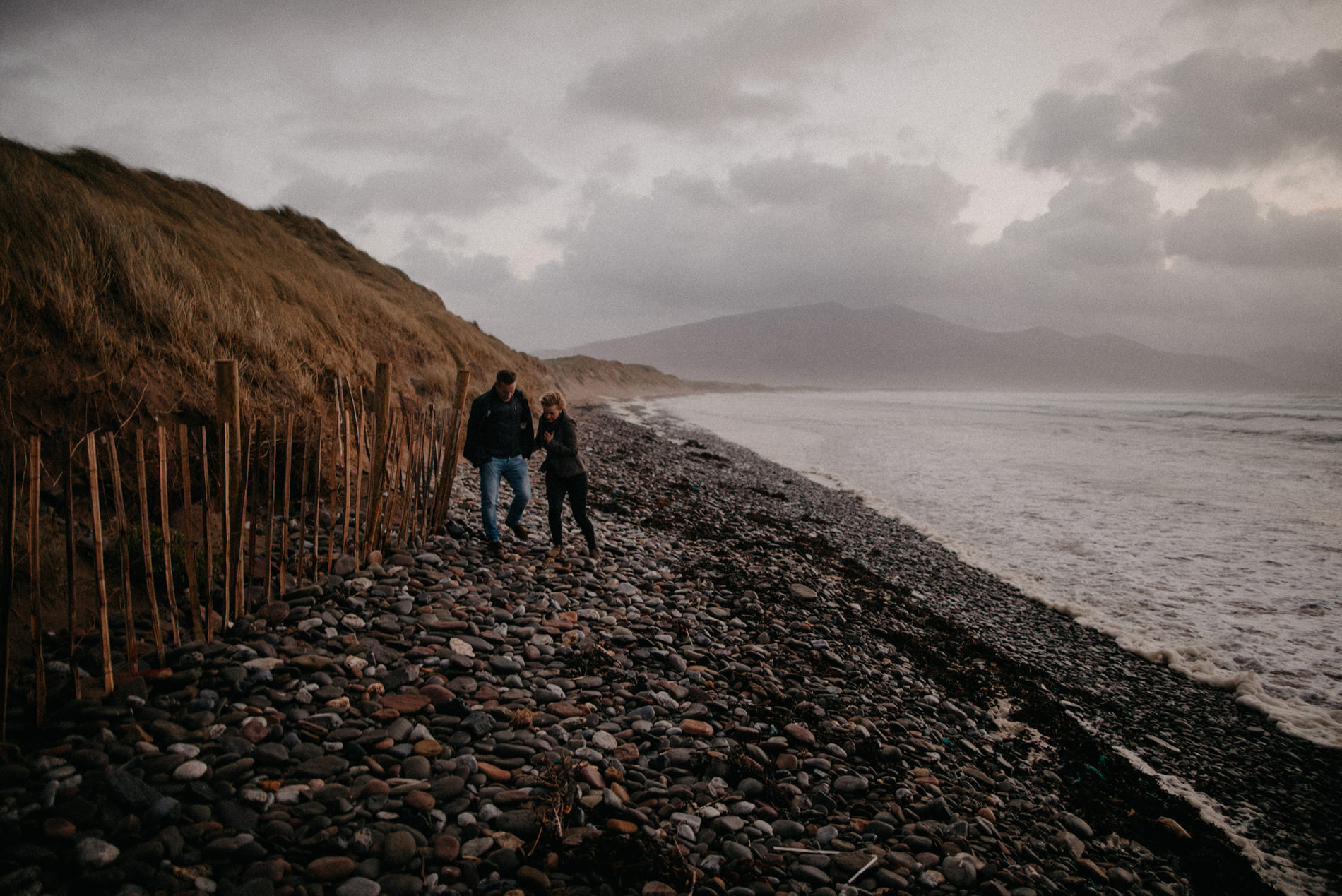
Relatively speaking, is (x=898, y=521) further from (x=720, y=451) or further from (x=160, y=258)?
(x=160, y=258)

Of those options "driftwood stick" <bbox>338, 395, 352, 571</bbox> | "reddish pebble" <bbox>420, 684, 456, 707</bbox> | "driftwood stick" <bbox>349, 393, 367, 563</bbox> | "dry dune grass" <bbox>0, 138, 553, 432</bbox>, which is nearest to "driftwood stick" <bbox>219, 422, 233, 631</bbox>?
"driftwood stick" <bbox>338, 395, 352, 571</bbox>

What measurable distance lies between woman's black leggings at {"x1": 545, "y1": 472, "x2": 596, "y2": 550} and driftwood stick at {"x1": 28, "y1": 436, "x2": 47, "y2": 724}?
4.20m

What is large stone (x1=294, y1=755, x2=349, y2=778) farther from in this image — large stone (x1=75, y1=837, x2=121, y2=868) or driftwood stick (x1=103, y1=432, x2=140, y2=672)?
driftwood stick (x1=103, y1=432, x2=140, y2=672)

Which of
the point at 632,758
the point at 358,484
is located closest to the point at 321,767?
the point at 632,758

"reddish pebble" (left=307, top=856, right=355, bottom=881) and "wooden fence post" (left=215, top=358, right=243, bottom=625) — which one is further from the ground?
"wooden fence post" (left=215, top=358, right=243, bottom=625)

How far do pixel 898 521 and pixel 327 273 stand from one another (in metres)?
16.0

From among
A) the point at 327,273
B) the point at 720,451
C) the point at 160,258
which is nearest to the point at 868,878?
the point at 160,258

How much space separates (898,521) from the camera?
1241cm

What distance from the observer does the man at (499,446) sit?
6.61 metres

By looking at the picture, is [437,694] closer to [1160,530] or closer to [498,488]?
[498,488]

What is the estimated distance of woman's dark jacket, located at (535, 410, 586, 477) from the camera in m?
6.77

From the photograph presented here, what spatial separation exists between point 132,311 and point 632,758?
23.8ft

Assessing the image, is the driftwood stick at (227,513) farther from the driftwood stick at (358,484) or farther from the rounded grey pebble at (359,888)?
the rounded grey pebble at (359,888)

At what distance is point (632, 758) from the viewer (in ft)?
11.6
